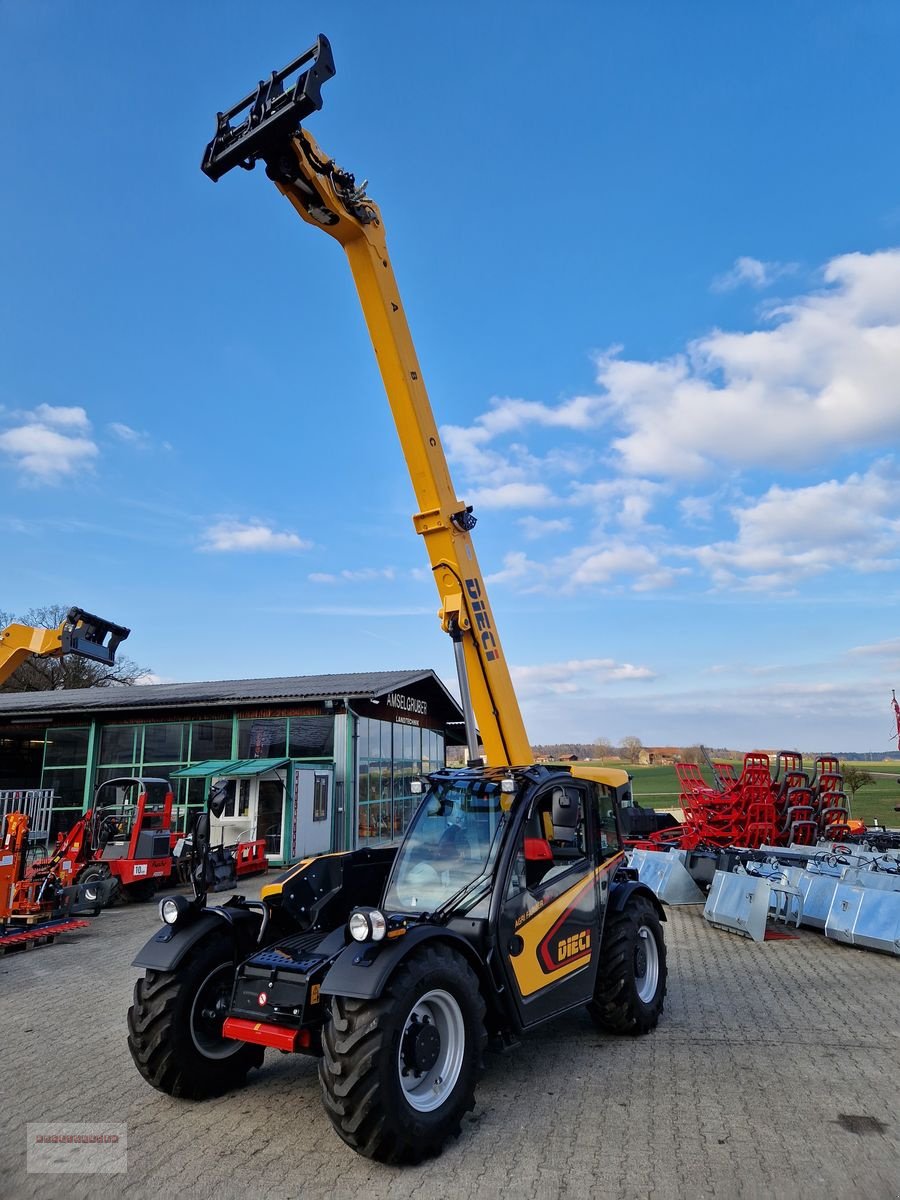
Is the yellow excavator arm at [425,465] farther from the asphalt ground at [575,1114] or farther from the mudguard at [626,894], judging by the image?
the asphalt ground at [575,1114]

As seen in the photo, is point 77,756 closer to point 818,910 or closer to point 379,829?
point 379,829

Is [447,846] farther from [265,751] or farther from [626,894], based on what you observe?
[265,751]

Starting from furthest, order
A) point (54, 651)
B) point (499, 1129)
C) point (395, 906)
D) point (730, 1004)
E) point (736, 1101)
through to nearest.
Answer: point (54, 651)
point (730, 1004)
point (395, 906)
point (736, 1101)
point (499, 1129)

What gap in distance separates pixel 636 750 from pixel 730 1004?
5248 centimetres

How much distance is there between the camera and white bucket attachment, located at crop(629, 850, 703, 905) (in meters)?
11.6

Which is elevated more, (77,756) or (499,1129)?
(77,756)

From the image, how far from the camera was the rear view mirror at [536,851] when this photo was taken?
16.2ft

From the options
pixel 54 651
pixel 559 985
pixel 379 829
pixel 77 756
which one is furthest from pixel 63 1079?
pixel 77 756

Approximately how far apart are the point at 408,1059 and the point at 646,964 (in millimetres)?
2871

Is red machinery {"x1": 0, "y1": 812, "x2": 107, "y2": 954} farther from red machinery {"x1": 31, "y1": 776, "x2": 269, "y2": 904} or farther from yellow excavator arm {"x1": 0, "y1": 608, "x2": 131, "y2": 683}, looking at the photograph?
yellow excavator arm {"x1": 0, "y1": 608, "x2": 131, "y2": 683}

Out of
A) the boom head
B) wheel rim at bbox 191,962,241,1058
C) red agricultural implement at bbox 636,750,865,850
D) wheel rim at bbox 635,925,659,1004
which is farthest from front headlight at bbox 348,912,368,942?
red agricultural implement at bbox 636,750,865,850

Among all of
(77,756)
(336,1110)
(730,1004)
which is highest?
(77,756)

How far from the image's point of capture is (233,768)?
56.3 ft

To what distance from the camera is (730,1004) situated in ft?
22.2
